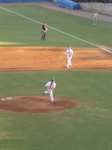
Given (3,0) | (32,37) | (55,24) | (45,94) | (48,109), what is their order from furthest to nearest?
(3,0) → (55,24) → (32,37) → (45,94) → (48,109)

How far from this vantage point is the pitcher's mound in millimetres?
19984

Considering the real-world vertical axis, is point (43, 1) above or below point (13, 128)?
above

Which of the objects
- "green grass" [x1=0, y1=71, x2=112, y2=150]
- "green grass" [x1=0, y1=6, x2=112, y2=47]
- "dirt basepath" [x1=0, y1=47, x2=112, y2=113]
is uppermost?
"green grass" [x1=0, y1=6, x2=112, y2=47]

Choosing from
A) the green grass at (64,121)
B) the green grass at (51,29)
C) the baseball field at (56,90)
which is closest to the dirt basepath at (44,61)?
the baseball field at (56,90)

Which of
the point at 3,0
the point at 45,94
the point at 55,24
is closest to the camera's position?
the point at 45,94

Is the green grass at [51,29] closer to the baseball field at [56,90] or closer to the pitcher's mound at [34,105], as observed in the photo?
the baseball field at [56,90]

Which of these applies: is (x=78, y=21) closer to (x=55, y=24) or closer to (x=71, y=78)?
(x=55, y=24)

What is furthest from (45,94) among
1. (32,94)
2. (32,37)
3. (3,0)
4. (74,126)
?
(3,0)

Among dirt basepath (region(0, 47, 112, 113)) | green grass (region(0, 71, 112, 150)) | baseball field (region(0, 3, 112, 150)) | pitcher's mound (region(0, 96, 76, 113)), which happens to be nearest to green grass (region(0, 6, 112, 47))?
baseball field (region(0, 3, 112, 150))

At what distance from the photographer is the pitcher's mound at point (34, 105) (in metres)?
20.0

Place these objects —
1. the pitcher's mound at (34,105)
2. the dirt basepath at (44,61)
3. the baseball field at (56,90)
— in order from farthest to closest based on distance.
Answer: the dirt basepath at (44,61), the pitcher's mound at (34,105), the baseball field at (56,90)

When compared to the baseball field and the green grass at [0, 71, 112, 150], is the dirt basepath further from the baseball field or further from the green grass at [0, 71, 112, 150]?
the green grass at [0, 71, 112, 150]

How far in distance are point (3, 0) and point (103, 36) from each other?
32.7 m

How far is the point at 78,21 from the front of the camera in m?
56.6
